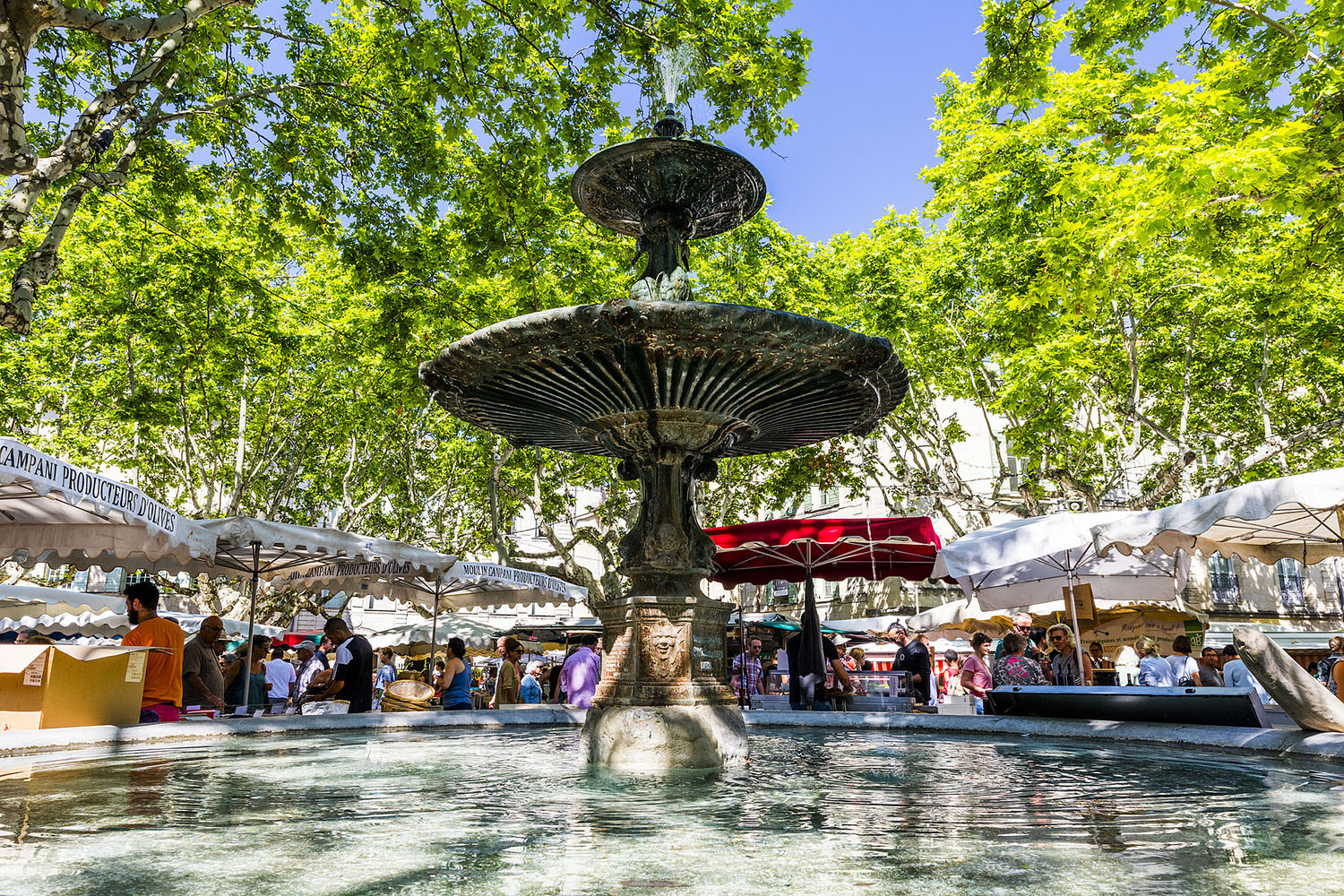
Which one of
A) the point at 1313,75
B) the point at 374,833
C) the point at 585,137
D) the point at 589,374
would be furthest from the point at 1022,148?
the point at 374,833

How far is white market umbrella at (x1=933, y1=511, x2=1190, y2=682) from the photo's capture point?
816cm

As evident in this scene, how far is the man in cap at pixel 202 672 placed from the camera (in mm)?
7746

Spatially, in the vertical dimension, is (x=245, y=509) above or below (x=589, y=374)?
above

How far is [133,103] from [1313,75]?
9.93 m

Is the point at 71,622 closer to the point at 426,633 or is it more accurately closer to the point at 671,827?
the point at 426,633

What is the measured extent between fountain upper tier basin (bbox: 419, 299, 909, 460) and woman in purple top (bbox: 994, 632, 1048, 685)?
13.3 ft

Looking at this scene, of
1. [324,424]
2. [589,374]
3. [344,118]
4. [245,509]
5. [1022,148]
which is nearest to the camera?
[589,374]

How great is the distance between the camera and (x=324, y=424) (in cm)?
1936

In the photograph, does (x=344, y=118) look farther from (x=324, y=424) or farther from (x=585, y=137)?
(x=324, y=424)

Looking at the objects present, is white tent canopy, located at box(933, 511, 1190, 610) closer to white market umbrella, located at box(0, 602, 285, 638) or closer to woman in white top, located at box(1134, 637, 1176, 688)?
woman in white top, located at box(1134, 637, 1176, 688)

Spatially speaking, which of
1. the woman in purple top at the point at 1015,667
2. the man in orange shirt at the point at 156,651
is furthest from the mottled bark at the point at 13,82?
the woman in purple top at the point at 1015,667

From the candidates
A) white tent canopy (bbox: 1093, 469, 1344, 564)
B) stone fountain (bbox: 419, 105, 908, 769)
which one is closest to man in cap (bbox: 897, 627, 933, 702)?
white tent canopy (bbox: 1093, 469, 1344, 564)

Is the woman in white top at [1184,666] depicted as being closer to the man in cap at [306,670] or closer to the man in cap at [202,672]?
the man in cap at [202,672]

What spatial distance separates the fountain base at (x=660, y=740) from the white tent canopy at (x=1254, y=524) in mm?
4554
